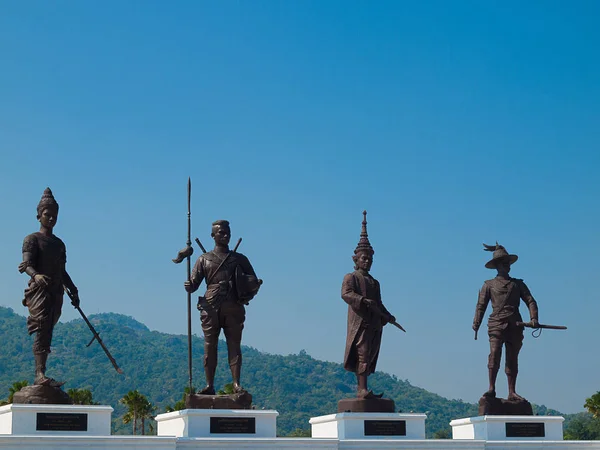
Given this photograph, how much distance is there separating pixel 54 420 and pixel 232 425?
2523 millimetres

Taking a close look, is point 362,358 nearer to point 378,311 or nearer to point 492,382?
point 378,311

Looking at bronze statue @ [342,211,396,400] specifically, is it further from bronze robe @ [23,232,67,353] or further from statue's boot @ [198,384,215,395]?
bronze robe @ [23,232,67,353]

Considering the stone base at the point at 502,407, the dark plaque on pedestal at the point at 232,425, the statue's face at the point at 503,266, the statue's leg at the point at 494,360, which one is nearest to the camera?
the dark plaque on pedestal at the point at 232,425

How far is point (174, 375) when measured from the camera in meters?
79.6

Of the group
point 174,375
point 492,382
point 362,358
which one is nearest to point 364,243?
point 362,358

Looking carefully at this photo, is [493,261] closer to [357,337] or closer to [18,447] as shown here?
[357,337]

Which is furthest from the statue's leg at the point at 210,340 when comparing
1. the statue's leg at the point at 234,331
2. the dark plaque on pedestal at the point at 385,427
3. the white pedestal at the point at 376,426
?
the dark plaque on pedestal at the point at 385,427

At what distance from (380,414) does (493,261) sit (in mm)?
3577

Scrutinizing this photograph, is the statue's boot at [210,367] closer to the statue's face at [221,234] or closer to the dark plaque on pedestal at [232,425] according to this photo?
the dark plaque on pedestal at [232,425]

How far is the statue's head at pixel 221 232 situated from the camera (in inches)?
587

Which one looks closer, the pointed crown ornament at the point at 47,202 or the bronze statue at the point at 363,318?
the pointed crown ornament at the point at 47,202

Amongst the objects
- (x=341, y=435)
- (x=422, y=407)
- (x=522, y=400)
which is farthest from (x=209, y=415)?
(x=422, y=407)

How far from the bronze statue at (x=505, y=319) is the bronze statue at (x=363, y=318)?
197cm

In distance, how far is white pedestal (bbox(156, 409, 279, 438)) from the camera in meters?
13.7
